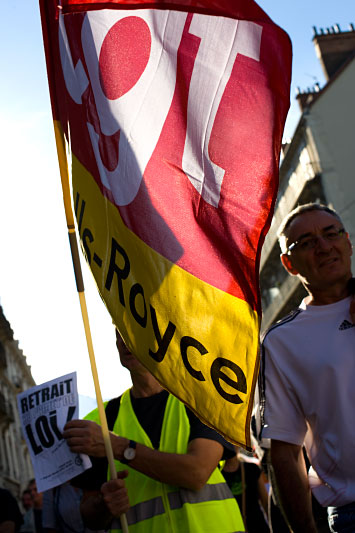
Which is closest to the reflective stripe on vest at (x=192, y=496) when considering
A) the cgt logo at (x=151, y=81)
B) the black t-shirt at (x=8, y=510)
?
the cgt logo at (x=151, y=81)

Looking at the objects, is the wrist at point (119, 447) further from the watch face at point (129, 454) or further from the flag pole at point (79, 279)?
the flag pole at point (79, 279)

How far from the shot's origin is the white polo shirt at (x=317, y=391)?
8.41 feet

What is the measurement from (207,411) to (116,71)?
3.94 ft

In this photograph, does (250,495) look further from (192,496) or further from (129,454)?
(129,454)

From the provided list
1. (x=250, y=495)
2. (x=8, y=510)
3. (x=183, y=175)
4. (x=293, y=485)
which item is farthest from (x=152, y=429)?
(x=250, y=495)

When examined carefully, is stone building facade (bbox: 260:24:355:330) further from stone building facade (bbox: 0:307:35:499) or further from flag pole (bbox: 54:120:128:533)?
flag pole (bbox: 54:120:128:533)

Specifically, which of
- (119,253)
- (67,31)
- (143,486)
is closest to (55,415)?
(143,486)

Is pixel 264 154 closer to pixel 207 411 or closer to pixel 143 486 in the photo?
pixel 207 411

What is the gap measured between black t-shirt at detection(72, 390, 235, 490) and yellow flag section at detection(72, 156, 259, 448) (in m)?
0.83

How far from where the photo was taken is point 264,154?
2.32 metres

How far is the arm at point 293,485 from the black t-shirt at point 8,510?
7.77 ft

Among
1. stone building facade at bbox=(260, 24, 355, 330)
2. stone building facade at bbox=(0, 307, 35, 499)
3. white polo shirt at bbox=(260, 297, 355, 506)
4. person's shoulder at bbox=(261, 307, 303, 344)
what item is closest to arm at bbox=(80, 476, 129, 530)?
white polo shirt at bbox=(260, 297, 355, 506)

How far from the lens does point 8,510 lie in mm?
4590

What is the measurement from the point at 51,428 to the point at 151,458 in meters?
0.48
